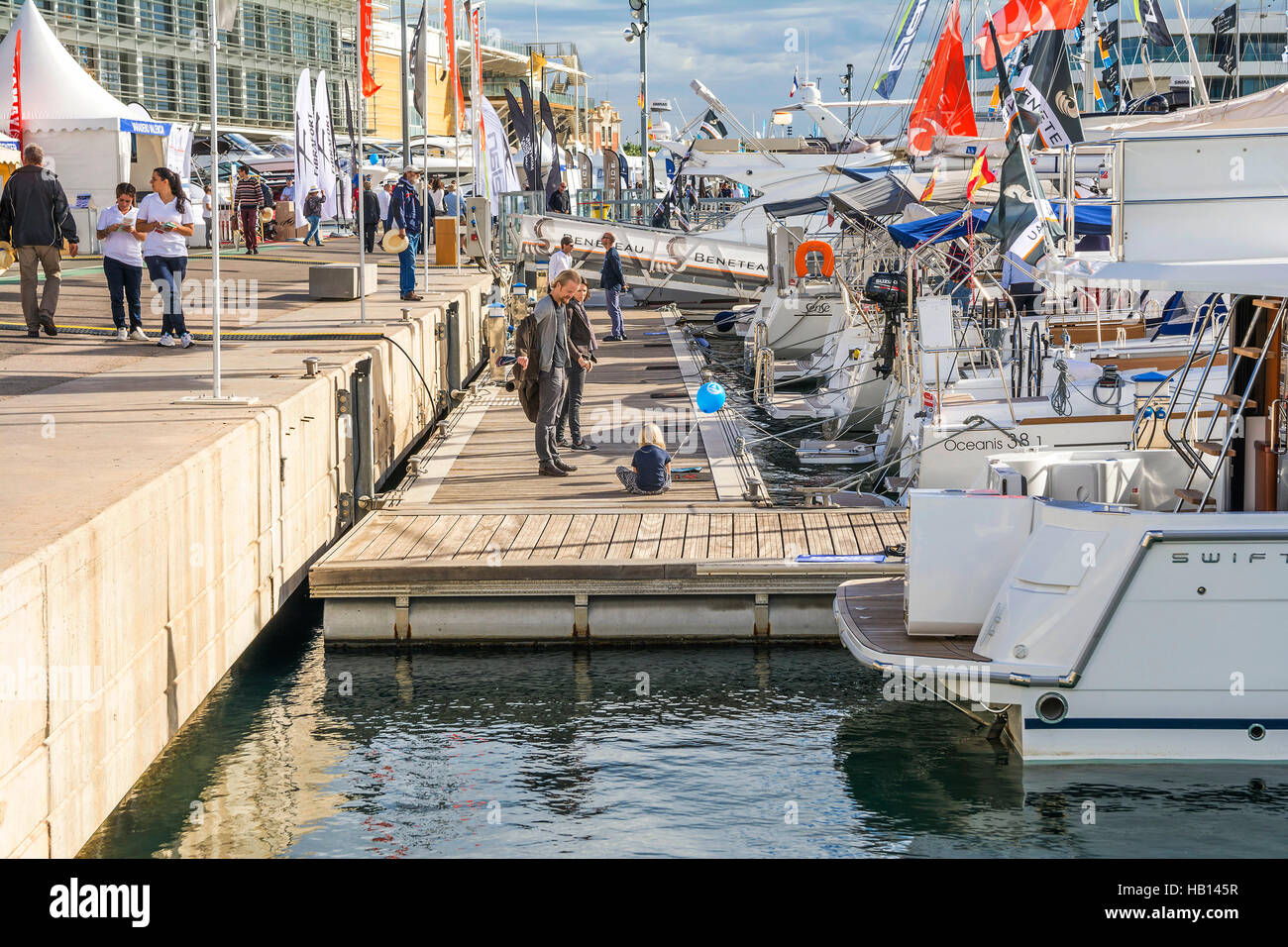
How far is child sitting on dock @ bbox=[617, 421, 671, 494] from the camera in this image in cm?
1305

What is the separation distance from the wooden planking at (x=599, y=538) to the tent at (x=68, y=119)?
1900cm

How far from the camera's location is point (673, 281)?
35.6 meters

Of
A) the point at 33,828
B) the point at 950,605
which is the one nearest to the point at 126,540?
the point at 33,828

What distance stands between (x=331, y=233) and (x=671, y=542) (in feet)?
112

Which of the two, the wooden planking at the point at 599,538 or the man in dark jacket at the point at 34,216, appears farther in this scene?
the man in dark jacket at the point at 34,216

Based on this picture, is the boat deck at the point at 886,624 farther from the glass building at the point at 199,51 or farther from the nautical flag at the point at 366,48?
the glass building at the point at 199,51

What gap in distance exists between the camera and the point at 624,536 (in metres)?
11.6

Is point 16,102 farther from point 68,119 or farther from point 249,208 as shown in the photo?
point 249,208

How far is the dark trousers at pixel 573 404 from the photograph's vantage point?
49.3 ft

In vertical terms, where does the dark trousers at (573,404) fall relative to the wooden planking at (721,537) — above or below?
above

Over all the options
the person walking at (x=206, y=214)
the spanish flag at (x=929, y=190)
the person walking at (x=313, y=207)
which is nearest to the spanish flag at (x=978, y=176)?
the spanish flag at (x=929, y=190)

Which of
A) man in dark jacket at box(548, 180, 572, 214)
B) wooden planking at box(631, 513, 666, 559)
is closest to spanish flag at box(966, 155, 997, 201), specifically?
wooden planking at box(631, 513, 666, 559)

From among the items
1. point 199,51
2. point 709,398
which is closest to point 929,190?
point 709,398

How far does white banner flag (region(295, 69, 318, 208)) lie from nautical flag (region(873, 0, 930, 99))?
32.0ft
